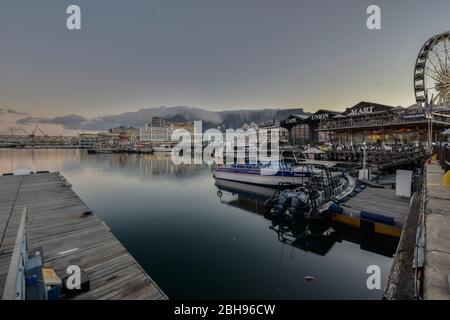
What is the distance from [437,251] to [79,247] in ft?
29.8

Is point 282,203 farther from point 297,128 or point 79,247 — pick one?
point 297,128

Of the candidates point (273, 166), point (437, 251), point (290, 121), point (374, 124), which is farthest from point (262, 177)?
point (290, 121)

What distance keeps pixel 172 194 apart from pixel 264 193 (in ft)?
31.6

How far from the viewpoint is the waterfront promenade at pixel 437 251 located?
3.04 metres

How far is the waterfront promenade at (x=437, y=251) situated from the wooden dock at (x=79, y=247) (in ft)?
16.0

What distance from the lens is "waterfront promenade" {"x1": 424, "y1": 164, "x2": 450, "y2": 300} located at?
304cm

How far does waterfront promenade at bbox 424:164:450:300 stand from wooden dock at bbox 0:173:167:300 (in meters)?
4.86

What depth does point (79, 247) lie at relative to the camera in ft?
22.1

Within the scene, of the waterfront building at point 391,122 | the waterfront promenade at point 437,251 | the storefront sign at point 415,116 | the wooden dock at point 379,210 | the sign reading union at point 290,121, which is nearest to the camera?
the waterfront promenade at point 437,251

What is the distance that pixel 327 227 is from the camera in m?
11.8

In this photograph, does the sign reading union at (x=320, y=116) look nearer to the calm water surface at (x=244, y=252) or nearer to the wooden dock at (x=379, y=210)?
the wooden dock at (x=379, y=210)


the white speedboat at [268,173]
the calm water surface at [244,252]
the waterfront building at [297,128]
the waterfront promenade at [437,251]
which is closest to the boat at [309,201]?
the calm water surface at [244,252]

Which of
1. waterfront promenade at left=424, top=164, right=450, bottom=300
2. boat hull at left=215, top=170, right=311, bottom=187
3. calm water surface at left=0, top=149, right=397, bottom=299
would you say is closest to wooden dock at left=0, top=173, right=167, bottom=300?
calm water surface at left=0, top=149, right=397, bottom=299
